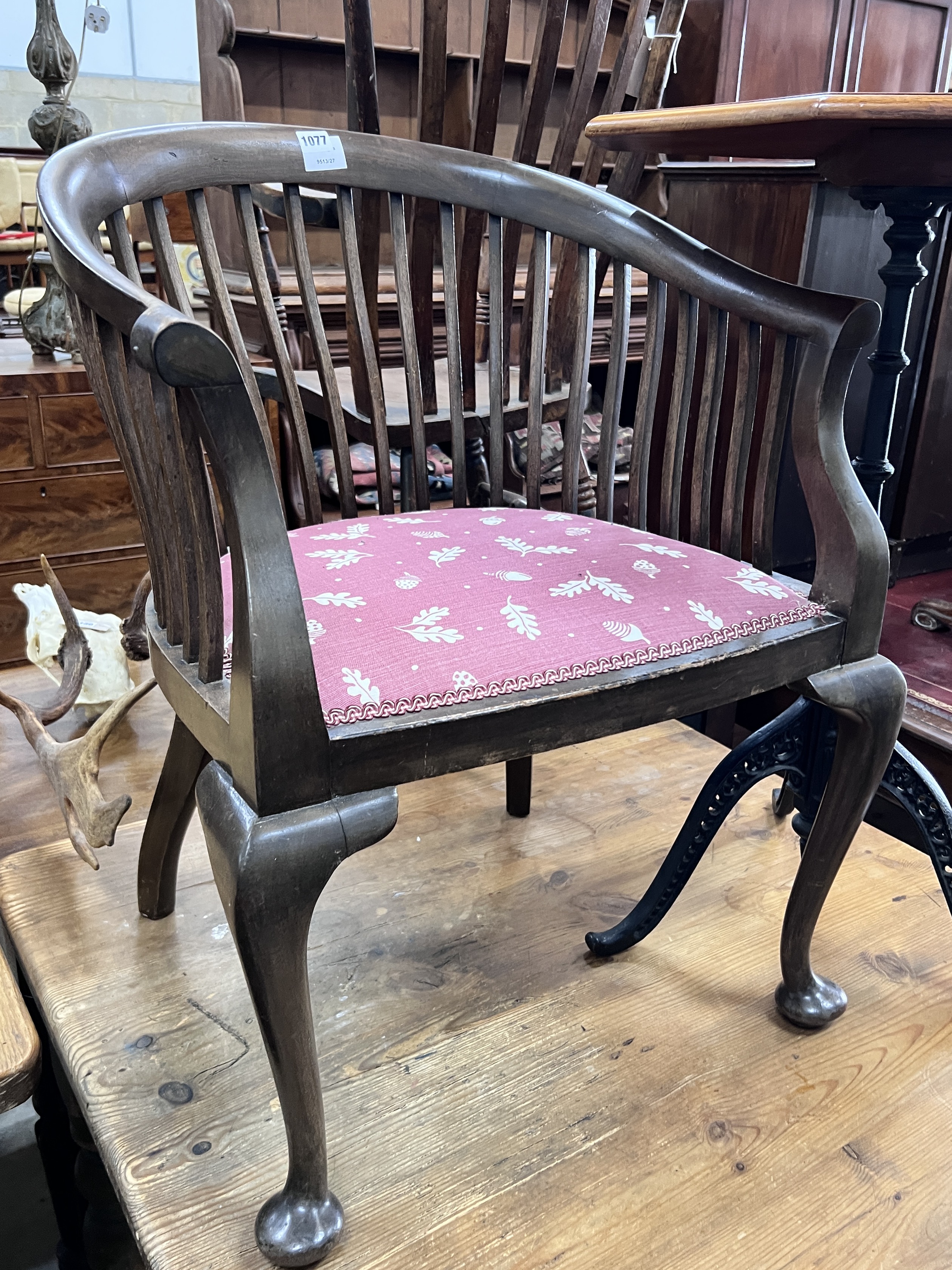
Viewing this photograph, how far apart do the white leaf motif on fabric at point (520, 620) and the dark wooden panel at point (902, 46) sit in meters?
3.19

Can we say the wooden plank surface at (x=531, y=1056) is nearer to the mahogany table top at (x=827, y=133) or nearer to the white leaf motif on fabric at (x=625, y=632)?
the white leaf motif on fabric at (x=625, y=632)

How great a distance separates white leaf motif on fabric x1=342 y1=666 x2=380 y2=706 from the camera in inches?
25.0

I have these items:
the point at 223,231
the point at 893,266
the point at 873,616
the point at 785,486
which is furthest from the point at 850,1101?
the point at 223,231

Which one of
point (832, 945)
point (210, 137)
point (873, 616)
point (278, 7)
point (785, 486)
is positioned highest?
point (278, 7)

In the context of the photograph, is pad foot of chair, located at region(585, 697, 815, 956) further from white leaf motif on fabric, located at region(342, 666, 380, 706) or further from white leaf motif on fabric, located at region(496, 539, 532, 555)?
white leaf motif on fabric, located at region(342, 666, 380, 706)

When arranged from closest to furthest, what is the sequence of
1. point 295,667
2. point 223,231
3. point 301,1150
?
point 295,667 < point 301,1150 < point 223,231

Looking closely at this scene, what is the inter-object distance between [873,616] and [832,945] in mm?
438

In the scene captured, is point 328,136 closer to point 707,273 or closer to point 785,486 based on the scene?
point 707,273

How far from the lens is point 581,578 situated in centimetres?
82

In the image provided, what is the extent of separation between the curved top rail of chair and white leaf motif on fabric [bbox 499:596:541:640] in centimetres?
33

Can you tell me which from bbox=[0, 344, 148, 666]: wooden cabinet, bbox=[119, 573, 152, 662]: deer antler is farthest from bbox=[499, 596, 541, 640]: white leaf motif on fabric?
bbox=[0, 344, 148, 666]: wooden cabinet

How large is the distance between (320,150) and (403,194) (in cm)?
9

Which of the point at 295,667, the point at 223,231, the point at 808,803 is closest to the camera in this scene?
the point at 295,667

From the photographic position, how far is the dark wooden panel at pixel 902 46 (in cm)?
314
